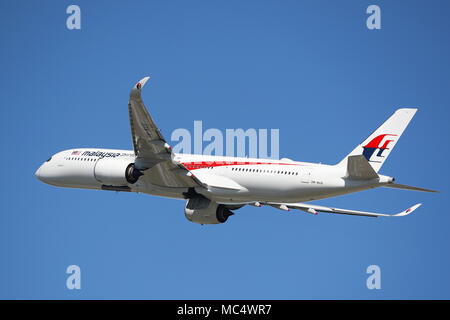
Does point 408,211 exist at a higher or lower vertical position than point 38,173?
lower

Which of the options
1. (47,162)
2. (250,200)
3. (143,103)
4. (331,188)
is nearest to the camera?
(143,103)

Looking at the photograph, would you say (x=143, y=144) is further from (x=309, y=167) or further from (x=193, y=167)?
(x=309, y=167)

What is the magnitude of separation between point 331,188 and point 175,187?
10.4m

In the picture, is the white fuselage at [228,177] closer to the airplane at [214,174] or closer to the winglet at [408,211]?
the airplane at [214,174]

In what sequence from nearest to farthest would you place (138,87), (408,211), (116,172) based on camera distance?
1. (138,87)
2. (116,172)
3. (408,211)

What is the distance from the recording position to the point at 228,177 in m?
57.2

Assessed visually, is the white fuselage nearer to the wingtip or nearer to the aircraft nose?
the aircraft nose

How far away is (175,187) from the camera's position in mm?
57969

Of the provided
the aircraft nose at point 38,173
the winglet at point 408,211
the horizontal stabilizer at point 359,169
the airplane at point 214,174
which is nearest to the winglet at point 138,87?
the airplane at point 214,174

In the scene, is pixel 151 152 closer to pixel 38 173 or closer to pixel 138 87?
pixel 138 87

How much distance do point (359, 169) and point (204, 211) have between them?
509 inches

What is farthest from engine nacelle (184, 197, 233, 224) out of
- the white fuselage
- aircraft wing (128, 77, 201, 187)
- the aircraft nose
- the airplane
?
the aircraft nose

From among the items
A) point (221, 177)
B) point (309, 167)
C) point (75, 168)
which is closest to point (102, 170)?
point (75, 168)

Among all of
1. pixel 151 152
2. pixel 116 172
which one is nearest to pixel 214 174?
pixel 151 152
